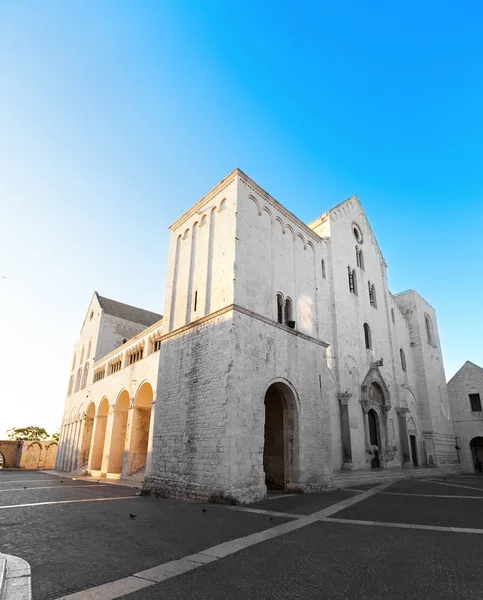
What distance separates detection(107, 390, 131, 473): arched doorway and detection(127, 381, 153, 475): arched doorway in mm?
2080

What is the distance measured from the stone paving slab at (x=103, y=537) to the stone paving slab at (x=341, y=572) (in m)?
0.85

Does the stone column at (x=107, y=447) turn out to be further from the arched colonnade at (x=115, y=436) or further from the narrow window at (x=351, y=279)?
the narrow window at (x=351, y=279)

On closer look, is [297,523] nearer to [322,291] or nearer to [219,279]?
[219,279]

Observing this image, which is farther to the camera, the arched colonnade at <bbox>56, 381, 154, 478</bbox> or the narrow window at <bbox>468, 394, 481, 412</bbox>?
the narrow window at <bbox>468, 394, 481, 412</bbox>

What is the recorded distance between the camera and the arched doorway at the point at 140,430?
2072cm

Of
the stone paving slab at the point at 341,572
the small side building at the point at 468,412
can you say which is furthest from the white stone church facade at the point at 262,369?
the stone paving slab at the point at 341,572

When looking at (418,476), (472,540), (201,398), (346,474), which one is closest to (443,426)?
(418,476)

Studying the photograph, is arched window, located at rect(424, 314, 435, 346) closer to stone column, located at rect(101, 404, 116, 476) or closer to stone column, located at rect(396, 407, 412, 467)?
stone column, located at rect(396, 407, 412, 467)

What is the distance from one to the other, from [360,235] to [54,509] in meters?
25.2

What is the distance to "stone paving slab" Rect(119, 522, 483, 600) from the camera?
379 centimetres

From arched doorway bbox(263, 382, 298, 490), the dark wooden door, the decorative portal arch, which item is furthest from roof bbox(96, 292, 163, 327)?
the dark wooden door

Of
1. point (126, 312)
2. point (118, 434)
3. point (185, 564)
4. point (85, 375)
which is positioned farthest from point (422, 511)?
point (126, 312)

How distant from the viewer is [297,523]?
750 centimetres

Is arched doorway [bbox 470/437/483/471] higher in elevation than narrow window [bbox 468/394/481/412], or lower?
lower
